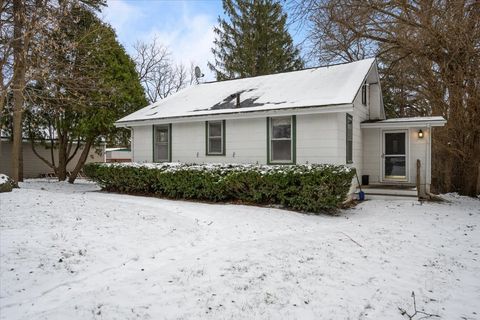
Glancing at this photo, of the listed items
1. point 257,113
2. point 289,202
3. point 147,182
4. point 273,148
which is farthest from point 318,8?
point 147,182

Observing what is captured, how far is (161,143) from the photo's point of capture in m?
14.2

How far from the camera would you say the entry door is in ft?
42.1

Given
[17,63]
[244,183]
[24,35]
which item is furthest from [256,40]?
[24,35]

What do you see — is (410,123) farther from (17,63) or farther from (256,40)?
(256,40)

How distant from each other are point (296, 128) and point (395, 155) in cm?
450

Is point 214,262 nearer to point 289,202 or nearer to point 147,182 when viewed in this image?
point 289,202

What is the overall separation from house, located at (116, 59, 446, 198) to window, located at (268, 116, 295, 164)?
33 mm

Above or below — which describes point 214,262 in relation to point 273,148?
below

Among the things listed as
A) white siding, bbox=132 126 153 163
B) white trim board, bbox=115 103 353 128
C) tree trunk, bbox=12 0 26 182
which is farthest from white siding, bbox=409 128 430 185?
tree trunk, bbox=12 0 26 182

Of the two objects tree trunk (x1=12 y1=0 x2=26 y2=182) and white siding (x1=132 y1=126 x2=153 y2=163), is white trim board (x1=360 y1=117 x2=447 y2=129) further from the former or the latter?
tree trunk (x1=12 y1=0 x2=26 y2=182)

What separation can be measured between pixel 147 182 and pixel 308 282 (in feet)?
28.3

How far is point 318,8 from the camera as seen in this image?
12258mm

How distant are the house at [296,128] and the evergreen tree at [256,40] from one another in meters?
13.9

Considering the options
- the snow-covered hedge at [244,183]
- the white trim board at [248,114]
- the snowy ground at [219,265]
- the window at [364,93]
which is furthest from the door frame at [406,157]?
the snowy ground at [219,265]
